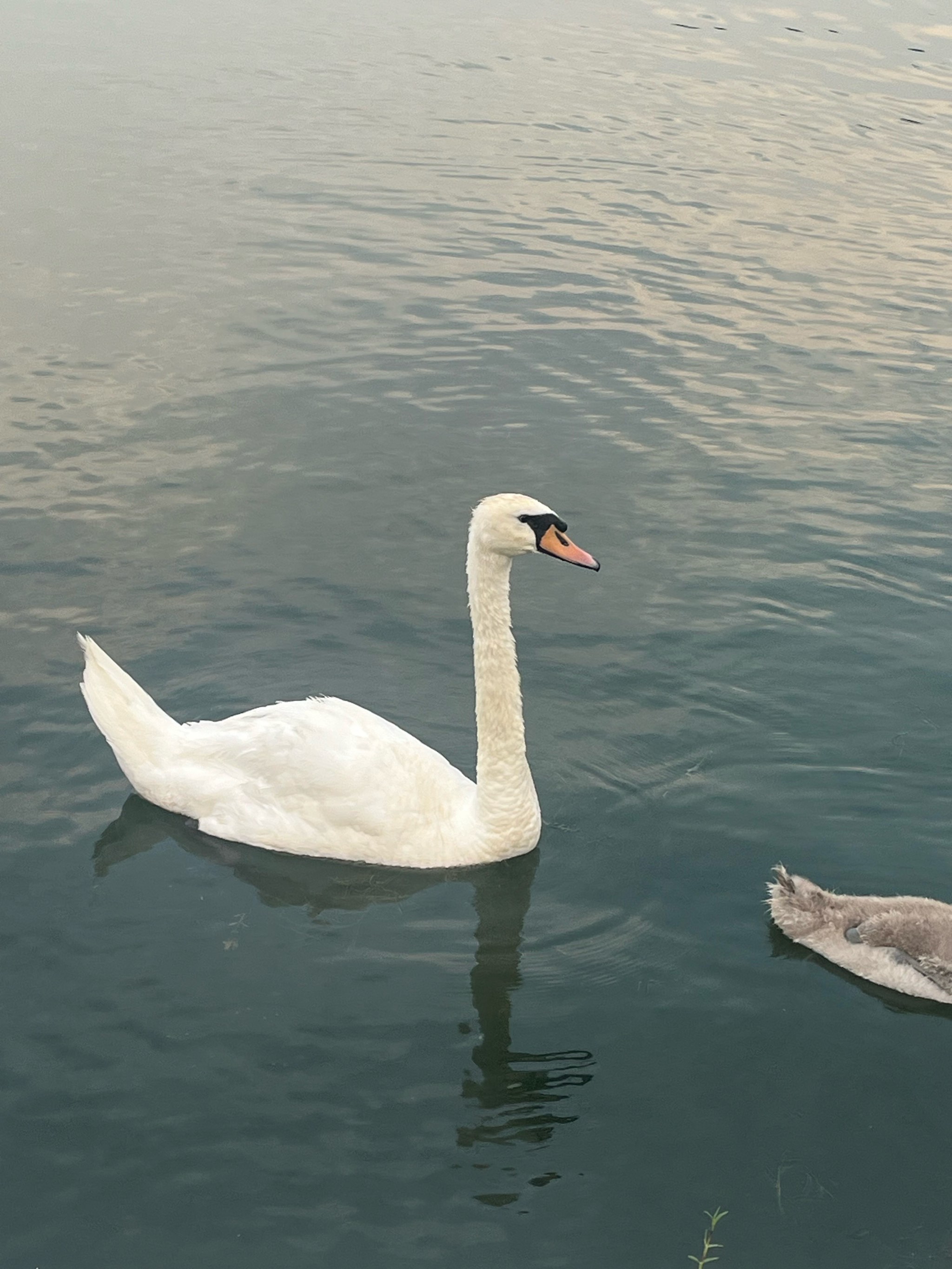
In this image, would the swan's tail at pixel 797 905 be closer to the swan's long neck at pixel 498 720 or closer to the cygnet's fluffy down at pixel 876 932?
the cygnet's fluffy down at pixel 876 932

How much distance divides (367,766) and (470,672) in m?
2.47

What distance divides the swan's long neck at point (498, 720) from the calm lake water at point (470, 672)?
1.20 feet

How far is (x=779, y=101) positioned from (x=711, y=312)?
49.2ft

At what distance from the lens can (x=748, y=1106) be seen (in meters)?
7.16

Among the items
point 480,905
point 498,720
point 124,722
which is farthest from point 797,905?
point 124,722

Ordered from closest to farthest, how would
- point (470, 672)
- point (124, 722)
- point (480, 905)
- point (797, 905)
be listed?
point (797, 905), point (480, 905), point (124, 722), point (470, 672)

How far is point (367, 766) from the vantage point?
28.7 feet

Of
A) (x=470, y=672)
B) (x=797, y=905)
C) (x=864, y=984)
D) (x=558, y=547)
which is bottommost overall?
(x=864, y=984)

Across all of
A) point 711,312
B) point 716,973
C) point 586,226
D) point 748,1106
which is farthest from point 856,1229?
point 586,226

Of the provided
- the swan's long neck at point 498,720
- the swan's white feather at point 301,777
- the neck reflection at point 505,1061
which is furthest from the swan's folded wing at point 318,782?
the neck reflection at point 505,1061

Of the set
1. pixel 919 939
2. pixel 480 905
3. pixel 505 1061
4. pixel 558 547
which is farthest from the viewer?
pixel 480 905

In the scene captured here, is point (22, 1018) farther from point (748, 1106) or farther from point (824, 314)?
point (824, 314)

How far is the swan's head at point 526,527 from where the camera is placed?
8.55m

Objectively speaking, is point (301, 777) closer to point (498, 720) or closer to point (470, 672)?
point (498, 720)
